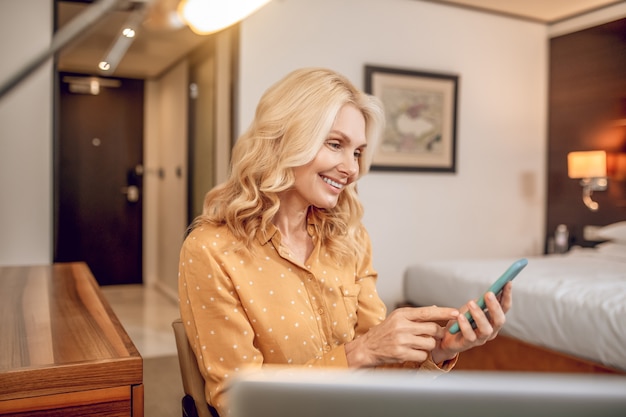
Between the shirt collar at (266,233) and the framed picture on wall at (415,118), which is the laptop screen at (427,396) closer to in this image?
the shirt collar at (266,233)

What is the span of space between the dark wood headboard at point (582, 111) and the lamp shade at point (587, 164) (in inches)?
8.1

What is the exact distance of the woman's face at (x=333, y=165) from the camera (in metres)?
1.37

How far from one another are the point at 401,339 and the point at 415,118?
3.25 m

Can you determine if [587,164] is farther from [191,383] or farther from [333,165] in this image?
[191,383]

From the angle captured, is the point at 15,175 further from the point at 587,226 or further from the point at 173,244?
the point at 587,226

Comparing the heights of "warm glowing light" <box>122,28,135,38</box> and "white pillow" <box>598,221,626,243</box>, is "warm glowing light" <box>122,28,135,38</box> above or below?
above

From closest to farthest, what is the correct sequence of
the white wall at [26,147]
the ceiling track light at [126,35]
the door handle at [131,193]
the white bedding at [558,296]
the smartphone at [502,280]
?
the ceiling track light at [126,35]
the smartphone at [502,280]
the white bedding at [558,296]
the white wall at [26,147]
the door handle at [131,193]

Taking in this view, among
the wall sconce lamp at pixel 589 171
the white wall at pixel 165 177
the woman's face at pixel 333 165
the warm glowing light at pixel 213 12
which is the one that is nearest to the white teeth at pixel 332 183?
the woman's face at pixel 333 165

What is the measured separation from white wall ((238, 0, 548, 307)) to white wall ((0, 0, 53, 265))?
45.3 inches

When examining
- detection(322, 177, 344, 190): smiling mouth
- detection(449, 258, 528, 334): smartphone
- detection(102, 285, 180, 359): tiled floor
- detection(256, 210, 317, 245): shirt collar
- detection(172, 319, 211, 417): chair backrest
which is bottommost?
detection(102, 285, 180, 359): tiled floor

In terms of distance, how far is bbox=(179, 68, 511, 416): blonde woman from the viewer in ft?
3.90

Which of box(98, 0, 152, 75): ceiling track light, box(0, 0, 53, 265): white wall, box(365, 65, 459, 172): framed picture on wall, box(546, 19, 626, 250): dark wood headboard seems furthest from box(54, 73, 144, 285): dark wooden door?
box(98, 0, 152, 75): ceiling track light

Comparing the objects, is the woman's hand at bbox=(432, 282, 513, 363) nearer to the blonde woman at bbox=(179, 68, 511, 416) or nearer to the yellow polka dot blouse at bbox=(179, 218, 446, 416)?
the blonde woman at bbox=(179, 68, 511, 416)

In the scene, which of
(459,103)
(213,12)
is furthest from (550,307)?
(213,12)
